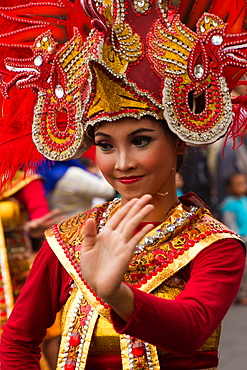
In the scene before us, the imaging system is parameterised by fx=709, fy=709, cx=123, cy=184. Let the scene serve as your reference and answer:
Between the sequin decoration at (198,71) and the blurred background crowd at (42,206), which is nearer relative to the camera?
the sequin decoration at (198,71)

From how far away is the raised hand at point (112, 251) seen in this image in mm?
1799

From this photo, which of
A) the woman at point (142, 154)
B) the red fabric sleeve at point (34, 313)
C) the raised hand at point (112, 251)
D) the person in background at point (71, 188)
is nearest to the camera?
the raised hand at point (112, 251)

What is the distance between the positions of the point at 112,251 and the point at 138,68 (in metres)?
0.72

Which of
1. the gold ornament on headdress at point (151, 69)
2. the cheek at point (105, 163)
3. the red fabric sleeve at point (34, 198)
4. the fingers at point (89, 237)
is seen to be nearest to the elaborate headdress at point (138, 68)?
the gold ornament on headdress at point (151, 69)

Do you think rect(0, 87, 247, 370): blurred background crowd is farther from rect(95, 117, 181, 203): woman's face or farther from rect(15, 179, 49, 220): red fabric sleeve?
rect(95, 117, 181, 203): woman's face

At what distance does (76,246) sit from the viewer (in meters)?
2.45

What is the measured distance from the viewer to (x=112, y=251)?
6.01 feet

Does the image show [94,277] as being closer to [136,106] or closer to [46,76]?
[136,106]

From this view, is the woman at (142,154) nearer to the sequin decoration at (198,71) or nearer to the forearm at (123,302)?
the sequin decoration at (198,71)

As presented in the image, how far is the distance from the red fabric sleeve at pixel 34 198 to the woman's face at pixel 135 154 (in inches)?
94.5

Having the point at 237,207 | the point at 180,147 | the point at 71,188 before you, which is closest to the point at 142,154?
the point at 180,147

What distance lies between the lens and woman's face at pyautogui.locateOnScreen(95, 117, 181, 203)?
2262 mm

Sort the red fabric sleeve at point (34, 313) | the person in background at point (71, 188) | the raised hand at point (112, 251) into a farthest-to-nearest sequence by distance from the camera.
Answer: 1. the person in background at point (71, 188)
2. the red fabric sleeve at point (34, 313)
3. the raised hand at point (112, 251)

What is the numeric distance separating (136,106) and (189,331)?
0.74 metres
